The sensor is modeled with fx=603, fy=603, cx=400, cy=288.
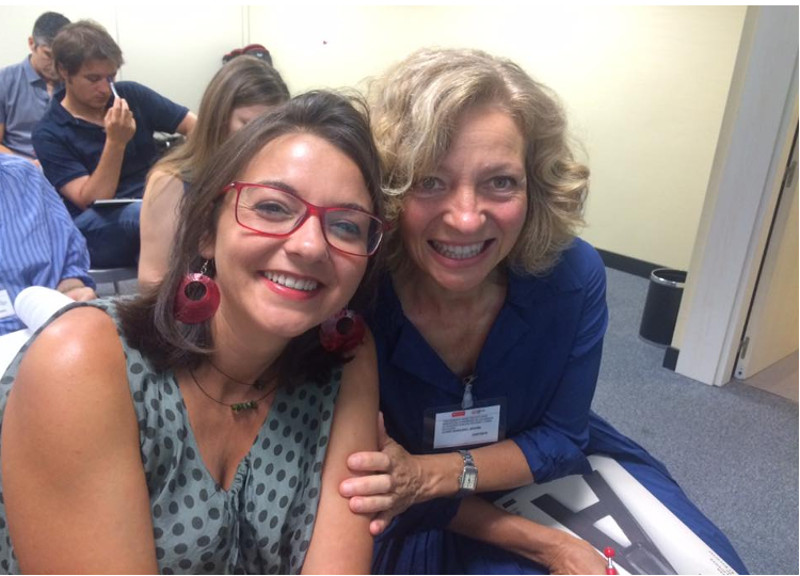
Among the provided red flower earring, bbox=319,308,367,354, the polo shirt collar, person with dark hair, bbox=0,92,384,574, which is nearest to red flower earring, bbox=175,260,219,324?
person with dark hair, bbox=0,92,384,574

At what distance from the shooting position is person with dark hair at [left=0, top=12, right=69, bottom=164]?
3.67 meters

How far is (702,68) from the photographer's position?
3873mm

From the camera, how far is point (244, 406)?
3.39 feet

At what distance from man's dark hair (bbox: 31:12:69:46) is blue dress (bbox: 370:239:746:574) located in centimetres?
339

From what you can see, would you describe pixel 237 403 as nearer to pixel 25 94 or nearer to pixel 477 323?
pixel 477 323

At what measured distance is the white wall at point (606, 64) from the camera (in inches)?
155

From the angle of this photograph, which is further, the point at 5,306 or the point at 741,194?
the point at 741,194

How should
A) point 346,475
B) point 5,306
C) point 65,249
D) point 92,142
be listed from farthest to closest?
point 92,142 < point 65,249 < point 5,306 < point 346,475

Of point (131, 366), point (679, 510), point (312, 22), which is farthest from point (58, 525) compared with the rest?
point (312, 22)

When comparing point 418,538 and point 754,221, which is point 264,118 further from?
point 754,221

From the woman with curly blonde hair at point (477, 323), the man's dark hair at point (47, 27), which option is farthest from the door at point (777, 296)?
the man's dark hair at point (47, 27)

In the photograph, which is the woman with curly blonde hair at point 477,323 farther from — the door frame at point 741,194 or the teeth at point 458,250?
the door frame at point 741,194

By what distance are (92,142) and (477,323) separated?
90.0 inches

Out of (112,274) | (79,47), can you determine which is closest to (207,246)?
(112,274)
